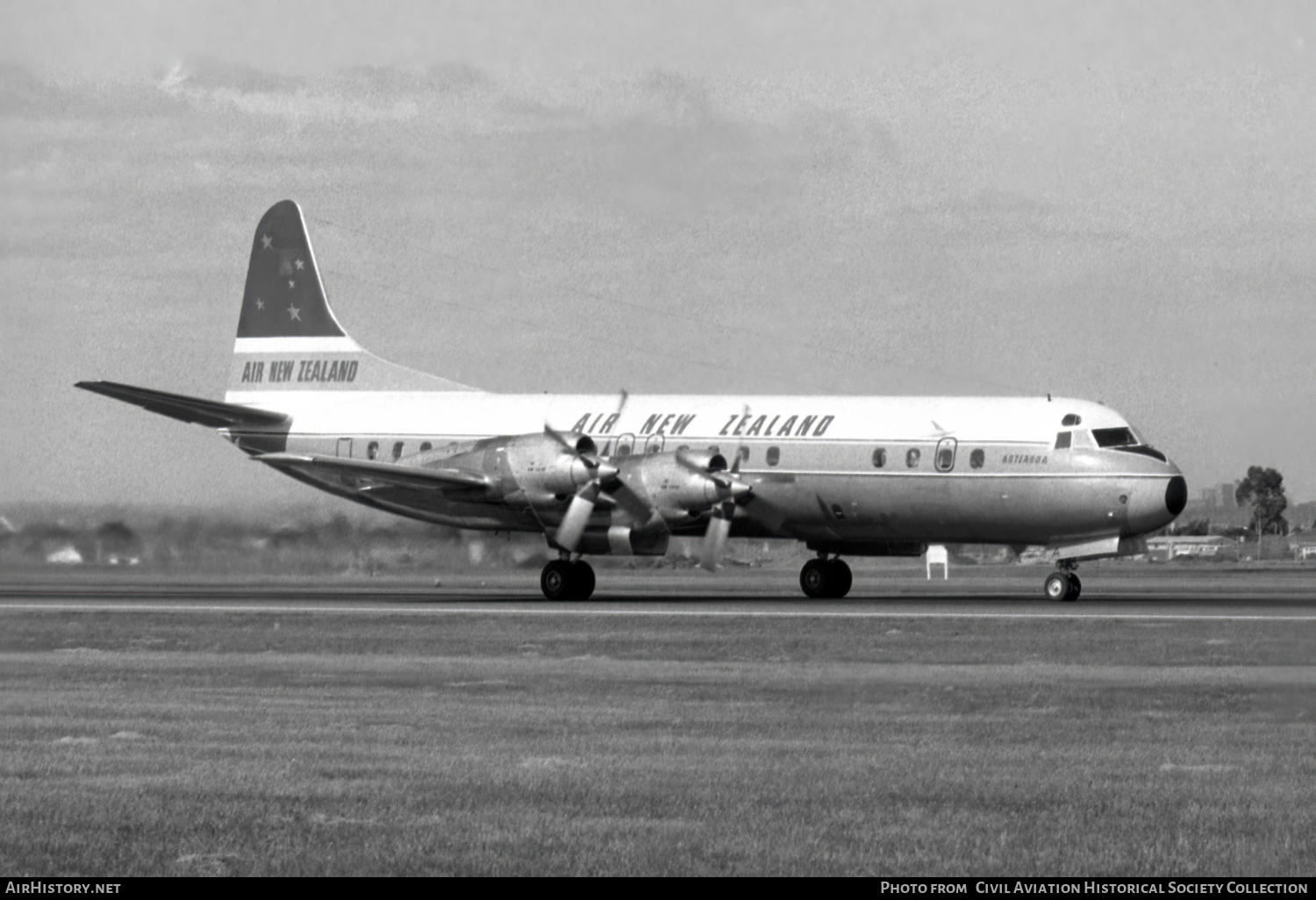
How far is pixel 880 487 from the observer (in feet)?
136

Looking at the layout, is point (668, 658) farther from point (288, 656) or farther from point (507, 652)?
point (288, 656)

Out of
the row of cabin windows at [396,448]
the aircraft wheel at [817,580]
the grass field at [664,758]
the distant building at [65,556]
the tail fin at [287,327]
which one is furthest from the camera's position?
the tail fin at [287,327]

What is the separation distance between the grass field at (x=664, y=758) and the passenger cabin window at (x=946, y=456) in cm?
1244

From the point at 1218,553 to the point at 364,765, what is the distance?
107 meters

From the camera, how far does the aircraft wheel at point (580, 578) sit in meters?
42.5

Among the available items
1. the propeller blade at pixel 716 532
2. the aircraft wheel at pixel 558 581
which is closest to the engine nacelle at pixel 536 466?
the aircraft wheel at pixel 558 581

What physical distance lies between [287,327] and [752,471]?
16248mm

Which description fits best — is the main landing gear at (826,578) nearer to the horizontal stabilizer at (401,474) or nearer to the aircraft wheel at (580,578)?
the aircraft wheel at (580,578)

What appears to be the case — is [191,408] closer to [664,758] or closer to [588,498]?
[588,498]

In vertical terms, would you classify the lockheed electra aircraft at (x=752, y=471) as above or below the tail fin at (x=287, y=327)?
below

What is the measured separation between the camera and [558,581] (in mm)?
42469

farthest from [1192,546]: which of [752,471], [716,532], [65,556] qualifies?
[65,556]

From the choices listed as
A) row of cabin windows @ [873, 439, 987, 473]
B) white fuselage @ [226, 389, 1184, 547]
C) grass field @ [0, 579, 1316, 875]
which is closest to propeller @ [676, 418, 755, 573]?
white fuselage @ [226, 389, 1184, 547]

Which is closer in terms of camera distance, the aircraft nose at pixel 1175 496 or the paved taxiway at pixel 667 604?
the paved taxiway at pixel 667 604
